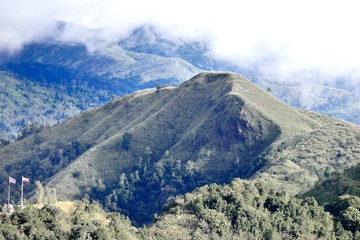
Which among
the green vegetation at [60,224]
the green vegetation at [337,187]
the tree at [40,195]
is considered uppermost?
the green vegetation at [337,187]

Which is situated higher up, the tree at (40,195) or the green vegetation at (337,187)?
the green vegetation at (337,187)

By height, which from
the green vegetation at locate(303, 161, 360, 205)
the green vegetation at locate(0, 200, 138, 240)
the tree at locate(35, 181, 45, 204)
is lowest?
the green vegetation at locate(0, 200, 138, 240)

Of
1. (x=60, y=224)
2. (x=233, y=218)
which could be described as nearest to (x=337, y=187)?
(x=233, y=218)

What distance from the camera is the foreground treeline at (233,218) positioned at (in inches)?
2899

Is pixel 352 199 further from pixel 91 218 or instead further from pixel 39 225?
pixel 39 225

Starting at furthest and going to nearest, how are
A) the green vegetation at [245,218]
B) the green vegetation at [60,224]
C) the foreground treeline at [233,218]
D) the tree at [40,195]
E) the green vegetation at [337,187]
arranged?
1. the green vegetation at [337,187]
2. the green vegetation at [245,218]
3. the tree at [40,195]
4. the foreground treeline at [233,218]
5. the green vegetation at [60,224]

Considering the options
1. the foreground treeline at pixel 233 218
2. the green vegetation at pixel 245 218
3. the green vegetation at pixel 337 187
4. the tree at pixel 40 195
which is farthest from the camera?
the green vegetation at pixel 337 187

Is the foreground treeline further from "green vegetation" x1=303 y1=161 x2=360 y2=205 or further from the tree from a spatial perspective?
"green vegetation" x1=303 y1=161 x2=360 y2=205

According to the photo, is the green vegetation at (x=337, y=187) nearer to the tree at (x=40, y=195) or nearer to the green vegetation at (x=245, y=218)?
the green vegetation at (x=245, y=218)

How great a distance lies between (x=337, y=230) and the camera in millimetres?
93938

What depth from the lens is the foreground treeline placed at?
73.6 m

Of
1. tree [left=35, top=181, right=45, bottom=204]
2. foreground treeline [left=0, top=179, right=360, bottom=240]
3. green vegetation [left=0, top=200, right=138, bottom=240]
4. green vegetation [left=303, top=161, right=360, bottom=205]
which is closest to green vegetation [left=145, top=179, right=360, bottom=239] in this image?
foreground treeline [left=0, top=179, right=360, bottom=240]

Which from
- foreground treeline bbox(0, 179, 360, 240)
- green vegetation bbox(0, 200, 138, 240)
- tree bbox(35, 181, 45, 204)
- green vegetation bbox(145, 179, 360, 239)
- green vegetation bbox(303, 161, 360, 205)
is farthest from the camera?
green vegetation bbox(303, 161, 360, 205)

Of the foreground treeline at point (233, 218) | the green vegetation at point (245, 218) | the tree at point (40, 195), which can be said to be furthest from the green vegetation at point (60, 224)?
the green vegetation at point (245, 218)
